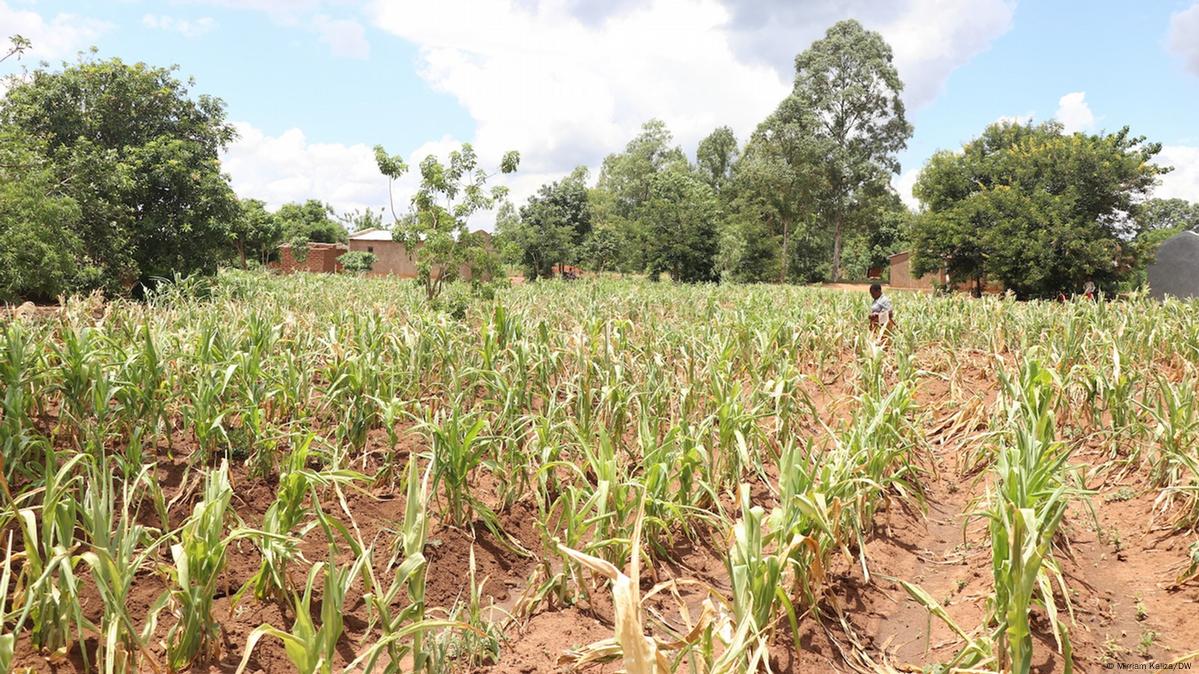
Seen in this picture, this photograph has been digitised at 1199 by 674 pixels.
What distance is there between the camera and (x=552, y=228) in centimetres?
3222

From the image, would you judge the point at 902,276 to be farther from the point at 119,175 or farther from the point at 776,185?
the point at 119,175

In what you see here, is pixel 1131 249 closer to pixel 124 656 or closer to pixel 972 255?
pixel 972 255

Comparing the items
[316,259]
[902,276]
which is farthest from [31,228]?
[902,276]

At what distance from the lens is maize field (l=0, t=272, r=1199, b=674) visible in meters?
2.54

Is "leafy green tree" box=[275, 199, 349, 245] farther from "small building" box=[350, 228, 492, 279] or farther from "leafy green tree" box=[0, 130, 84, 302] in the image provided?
"leafy green tree" box=[0, 130, 84, 302]

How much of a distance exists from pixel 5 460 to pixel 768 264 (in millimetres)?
34245

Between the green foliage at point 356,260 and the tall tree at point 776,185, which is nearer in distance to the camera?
the tall tree at point 776,185

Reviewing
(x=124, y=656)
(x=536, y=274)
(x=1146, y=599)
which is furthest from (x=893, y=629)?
(x=536, y=274)

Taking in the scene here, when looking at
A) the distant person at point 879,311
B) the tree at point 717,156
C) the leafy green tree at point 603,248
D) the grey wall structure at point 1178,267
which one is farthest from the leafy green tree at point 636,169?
the distant person at point 879,311

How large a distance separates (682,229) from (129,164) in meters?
20.0

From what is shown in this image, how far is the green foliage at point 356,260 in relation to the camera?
37781 mm

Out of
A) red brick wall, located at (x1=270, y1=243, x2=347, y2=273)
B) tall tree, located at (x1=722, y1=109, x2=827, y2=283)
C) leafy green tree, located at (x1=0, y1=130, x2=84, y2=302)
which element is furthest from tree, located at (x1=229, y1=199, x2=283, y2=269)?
tall tree, located at (x1=722, y1=109, x2=827, y2=283)

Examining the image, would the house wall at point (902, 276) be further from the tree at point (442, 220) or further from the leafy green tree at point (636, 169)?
the tree at point (442, 220)

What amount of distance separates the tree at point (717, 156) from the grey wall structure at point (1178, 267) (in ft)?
110
